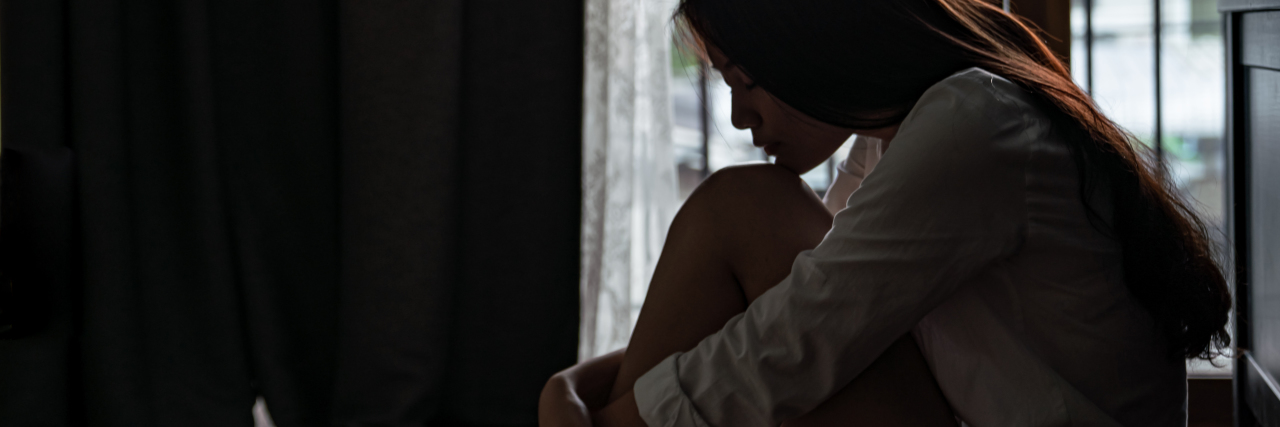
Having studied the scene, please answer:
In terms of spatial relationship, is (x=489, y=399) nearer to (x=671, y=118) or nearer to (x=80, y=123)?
(x=671, y=118)

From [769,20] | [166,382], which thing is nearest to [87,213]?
[166,382]

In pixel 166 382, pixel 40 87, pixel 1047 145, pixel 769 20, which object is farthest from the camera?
pixel 166 382

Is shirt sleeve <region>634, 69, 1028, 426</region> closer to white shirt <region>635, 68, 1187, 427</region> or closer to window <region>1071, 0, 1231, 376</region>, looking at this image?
white shirt <region>635, 68, 1187, 427</region>

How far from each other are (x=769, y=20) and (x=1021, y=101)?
217 millimetres

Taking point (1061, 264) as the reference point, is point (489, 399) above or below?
below

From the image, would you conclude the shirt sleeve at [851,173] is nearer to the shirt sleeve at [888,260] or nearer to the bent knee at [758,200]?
the bent knee at [758,200]

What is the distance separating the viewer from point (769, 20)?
0.70 meters

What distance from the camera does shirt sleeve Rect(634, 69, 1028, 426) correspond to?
1.90ft

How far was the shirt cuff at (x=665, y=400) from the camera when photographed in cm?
64

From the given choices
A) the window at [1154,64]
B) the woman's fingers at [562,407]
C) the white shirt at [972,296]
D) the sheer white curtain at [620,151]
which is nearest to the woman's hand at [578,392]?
the woman's fingers at [562,407]

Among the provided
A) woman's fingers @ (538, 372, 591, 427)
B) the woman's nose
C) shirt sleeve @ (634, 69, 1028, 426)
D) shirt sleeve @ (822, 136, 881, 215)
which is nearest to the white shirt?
shirt sleeve @ (634, 69, 1028, 426)

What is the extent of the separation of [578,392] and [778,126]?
13.5 inches

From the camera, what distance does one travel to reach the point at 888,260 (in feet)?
1.92

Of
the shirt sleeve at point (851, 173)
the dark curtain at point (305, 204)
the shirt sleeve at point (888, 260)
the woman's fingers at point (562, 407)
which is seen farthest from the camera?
the dark curtain at point (305, 204)
